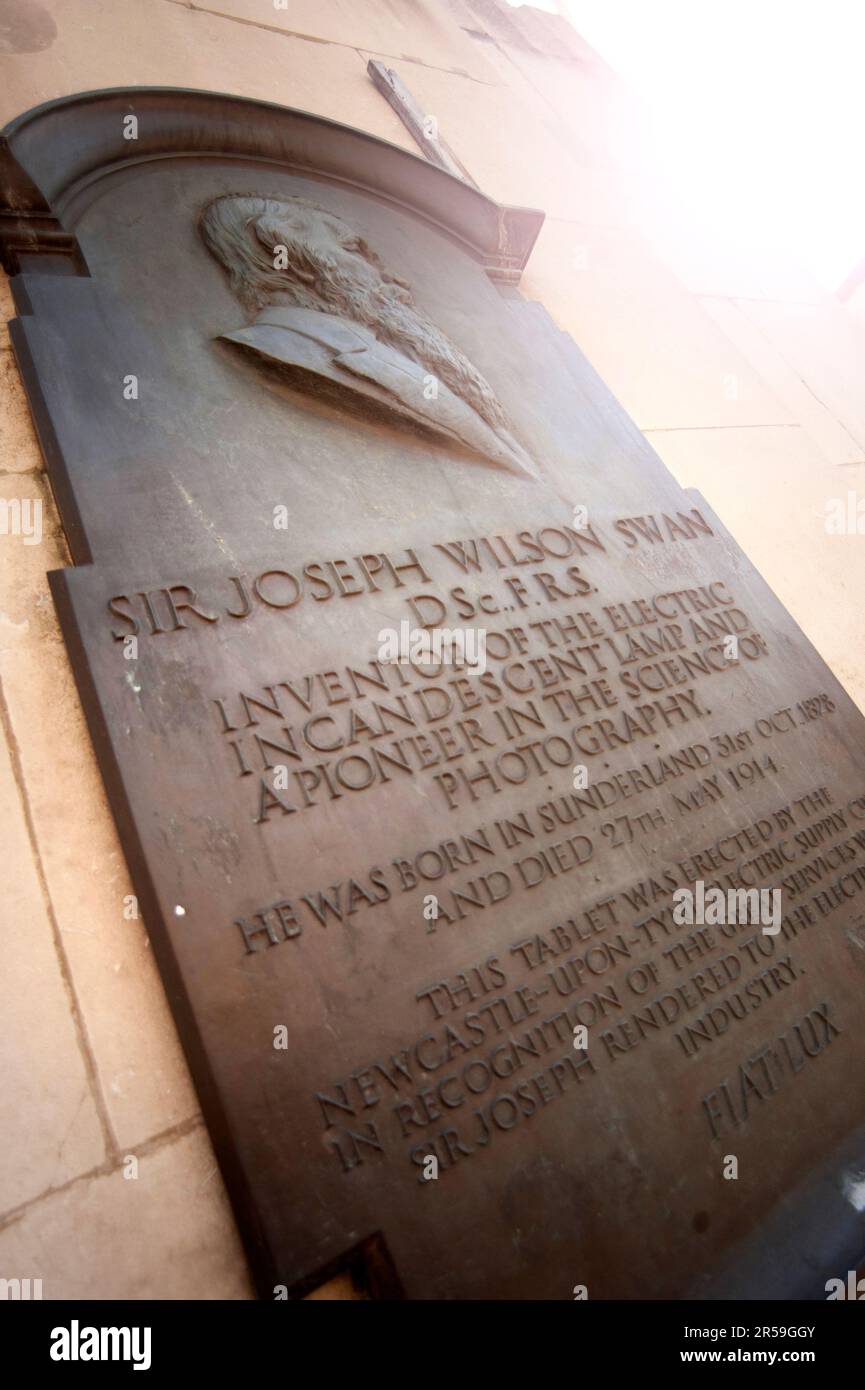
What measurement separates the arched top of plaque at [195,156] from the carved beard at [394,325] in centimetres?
66

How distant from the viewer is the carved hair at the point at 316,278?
267cm

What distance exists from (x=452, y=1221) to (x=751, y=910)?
1.21 metres

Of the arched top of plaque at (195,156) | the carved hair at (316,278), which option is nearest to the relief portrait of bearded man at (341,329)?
the carved hair at (316,278)

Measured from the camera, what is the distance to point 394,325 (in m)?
2.81

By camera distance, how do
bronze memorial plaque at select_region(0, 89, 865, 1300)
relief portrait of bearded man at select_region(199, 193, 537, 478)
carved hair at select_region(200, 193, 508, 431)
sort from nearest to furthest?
bronze memorial plaque at select_region(0, 89, 865, 1300) → relief portrait of bearded man at select_region(199, 193, 537, 478) → carved hair at select_region(200, 193, 508, 431)

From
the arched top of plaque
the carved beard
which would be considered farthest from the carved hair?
the arched top of plaque

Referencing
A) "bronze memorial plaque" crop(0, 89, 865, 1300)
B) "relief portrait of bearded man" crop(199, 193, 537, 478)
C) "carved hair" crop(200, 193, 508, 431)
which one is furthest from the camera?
"carved hair" crop(200, 193, 508, 431)

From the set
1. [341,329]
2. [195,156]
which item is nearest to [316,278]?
[341,329]

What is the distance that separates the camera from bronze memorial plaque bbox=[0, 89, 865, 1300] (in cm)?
159

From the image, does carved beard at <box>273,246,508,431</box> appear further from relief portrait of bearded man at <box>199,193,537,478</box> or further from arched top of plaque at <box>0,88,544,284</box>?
arched top of plaque at <box>0,88,544,284</box>

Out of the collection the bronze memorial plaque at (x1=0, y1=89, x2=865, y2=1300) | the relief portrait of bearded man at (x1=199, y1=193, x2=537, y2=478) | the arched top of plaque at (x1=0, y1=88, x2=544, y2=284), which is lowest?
the bronze memorial plaque at (x1=0, y1=89, x2=865, y2=1300)

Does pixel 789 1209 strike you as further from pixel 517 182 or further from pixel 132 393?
pixel 517 182

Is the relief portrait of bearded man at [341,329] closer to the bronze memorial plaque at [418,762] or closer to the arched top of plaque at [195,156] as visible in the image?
the bronze memorial plaque at [418,762]

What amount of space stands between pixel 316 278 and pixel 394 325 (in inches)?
12.4
